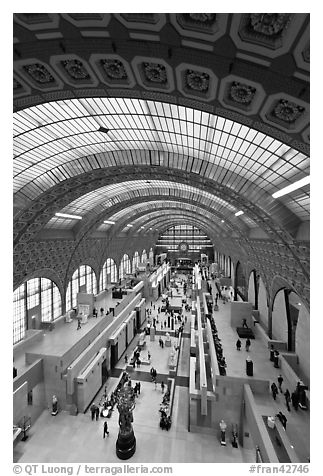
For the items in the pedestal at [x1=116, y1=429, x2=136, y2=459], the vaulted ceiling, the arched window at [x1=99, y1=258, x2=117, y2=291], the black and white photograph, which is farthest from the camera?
the arched window at [x1=99, y1=258, x2=117, y2=291]

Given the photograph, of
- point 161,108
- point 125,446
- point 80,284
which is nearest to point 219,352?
point 125,446

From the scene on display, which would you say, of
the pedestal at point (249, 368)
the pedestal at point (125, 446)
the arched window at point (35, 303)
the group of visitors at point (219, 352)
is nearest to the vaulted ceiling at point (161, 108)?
the arched window at point (35, 303)

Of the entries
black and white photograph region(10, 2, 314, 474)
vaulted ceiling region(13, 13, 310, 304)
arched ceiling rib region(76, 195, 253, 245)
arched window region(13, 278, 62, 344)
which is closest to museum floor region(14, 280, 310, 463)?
black and white photograph region(10, 2, 314, 474)

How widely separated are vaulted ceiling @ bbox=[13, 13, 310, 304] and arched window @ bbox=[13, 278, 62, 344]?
278 centimetres

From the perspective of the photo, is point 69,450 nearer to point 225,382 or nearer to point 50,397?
point 50,397

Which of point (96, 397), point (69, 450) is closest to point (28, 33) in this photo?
point (69, 450)

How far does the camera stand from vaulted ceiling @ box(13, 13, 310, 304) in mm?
6469

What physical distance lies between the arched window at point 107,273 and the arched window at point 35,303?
45.1 feet

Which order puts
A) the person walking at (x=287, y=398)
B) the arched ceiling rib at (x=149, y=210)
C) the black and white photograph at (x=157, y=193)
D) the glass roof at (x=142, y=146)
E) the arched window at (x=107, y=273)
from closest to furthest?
the black and white photograph at (x=157, y=193), the glass roof at (x=142, y=146), the person walking at (x=287, y=398), the arched ceiling rib at (x=149, y=210), the arched window at (x=107, y=273)

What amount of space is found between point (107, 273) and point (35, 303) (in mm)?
20174

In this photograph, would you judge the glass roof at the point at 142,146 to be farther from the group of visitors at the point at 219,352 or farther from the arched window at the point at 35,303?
the group of visitors at the point at 219,352

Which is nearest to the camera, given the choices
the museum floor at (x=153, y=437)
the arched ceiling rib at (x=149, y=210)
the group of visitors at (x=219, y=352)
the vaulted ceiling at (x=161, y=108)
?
the vaulted ceiling at (x=161, y=108)

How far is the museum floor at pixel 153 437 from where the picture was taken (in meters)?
14.9

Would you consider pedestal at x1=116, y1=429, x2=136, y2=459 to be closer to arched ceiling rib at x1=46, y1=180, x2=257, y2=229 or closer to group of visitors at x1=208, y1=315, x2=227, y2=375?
group of visitors at x1=208, y1=315, x2=227, y2=375
